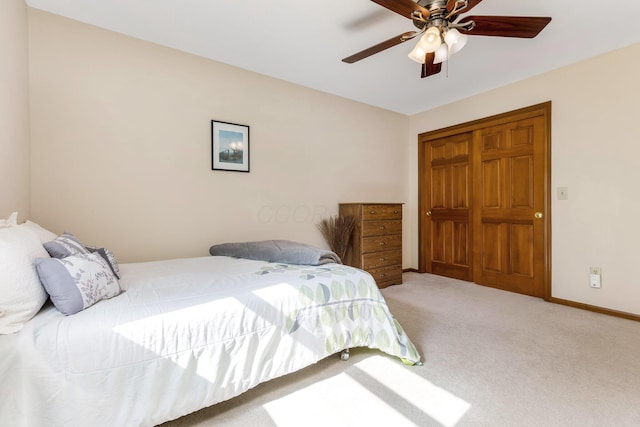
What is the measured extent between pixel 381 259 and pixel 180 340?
2.70 metres

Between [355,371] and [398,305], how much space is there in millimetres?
1335

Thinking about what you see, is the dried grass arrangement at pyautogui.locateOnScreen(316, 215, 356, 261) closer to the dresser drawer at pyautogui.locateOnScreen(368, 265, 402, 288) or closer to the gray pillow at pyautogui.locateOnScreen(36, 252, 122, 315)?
the dresser drawer at pyautogui.locateOnScreen(368, 265, 402, 288)

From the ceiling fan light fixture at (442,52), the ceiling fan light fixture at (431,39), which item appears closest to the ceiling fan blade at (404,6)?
the ceiling fan light fixture at (431,39)

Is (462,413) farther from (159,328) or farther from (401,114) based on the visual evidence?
(401,114)

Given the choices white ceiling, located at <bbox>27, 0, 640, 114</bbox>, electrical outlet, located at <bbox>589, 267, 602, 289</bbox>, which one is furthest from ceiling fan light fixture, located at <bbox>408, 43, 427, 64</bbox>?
electrical outlet, located at <bbox>589, 267, 602, 289</bbox>

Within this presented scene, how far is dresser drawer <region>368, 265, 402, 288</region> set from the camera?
3.56 meters

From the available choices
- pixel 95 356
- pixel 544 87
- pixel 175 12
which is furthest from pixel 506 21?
pixel 95 356

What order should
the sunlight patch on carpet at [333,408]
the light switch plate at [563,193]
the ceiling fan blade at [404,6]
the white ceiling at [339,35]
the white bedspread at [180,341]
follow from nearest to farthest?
the white bedspread at [180,341], the sunlight patch on carpet at [333,408], the ceiling fan blade at [404,6], the white ceiling at [339,35], the light switch plate at [563,193]

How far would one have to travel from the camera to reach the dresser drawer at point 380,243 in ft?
11.4

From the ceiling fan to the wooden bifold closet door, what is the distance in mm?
1846

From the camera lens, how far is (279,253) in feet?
7.29

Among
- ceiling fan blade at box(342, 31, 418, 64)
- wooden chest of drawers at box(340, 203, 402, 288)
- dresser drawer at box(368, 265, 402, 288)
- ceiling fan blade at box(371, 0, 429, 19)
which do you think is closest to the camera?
ceiling fan blade at box(371, 0, 429, 19)

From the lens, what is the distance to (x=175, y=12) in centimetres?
218

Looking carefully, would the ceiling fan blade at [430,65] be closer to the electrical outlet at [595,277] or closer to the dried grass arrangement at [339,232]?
the dried grass arrangement at [339,232]
